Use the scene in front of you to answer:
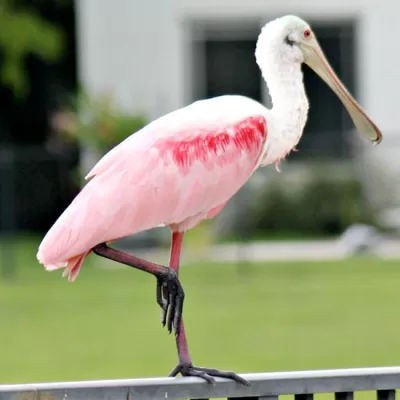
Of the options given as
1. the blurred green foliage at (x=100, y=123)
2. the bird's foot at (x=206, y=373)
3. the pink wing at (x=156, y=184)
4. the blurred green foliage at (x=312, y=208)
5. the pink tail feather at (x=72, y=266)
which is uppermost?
the blurred green foliage at (x=100, y=123)

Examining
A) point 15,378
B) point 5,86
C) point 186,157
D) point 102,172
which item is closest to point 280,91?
point 186,157

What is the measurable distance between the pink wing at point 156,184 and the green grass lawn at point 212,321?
6126mm

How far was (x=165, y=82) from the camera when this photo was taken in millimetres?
24031

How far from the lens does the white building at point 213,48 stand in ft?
78.1

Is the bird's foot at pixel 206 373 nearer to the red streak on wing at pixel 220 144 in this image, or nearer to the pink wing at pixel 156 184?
the pink wing at pixel 156 184

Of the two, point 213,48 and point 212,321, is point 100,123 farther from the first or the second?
point 212,321

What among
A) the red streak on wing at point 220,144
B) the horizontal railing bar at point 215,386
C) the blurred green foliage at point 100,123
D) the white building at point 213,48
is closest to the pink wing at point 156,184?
the red streak on wing at point 220,144

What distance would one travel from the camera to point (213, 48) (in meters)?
24.2

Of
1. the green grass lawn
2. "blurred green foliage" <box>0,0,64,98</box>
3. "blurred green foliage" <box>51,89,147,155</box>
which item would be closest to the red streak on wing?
the green grass lawn

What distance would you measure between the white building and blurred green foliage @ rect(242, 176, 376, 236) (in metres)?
1.55

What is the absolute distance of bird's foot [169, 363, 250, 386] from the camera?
13.8 feet

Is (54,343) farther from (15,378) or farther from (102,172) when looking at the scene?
(102,172)

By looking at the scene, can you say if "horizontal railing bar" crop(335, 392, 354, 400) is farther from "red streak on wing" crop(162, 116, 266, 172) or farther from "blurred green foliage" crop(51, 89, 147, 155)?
"blurred green foliage" crop(51, 89, 147, 155)

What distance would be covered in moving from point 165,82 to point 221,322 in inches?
408
